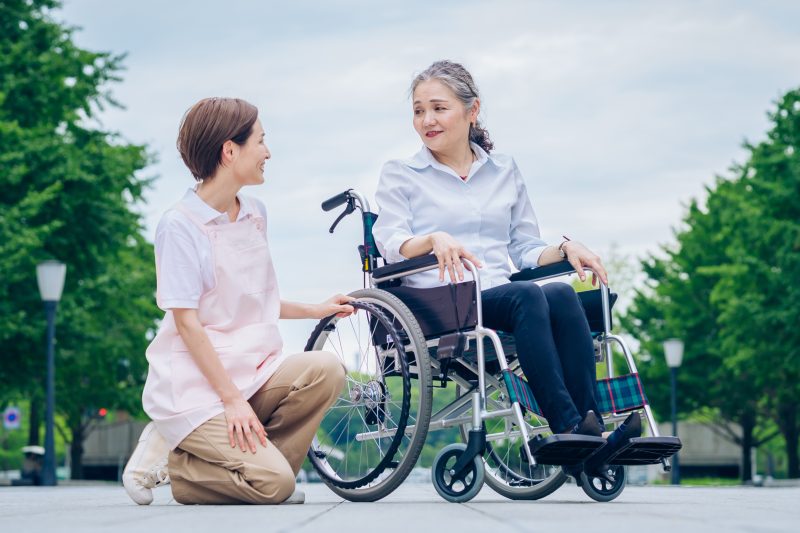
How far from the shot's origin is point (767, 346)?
21.0 m

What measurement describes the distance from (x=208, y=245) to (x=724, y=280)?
67.7 ft

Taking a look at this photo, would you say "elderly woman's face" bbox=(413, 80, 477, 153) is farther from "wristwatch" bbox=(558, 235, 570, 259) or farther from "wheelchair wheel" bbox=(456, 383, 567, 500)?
"wheelchair wheel" bbox=(456, 383, 567, 500)

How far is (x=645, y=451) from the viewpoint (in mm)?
3854

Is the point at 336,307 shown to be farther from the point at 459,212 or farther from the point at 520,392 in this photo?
the point at 520,392

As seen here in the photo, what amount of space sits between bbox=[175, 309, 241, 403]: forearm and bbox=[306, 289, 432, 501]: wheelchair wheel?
0.60m

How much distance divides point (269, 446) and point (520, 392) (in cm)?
98

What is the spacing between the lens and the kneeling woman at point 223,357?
13.4 feet

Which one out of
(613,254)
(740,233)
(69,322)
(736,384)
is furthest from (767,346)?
(613,254)

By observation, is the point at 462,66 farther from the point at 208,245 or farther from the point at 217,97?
the point at 208,245

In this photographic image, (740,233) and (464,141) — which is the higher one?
(740,233)

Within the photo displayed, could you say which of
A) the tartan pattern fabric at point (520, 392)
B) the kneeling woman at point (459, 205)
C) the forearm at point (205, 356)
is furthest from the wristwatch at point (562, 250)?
the forearm at point (205, 356)

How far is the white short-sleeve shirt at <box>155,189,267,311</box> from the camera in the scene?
4.10 metres

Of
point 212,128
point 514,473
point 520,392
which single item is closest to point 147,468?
point 212,128

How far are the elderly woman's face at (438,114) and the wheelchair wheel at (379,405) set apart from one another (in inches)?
30.4
